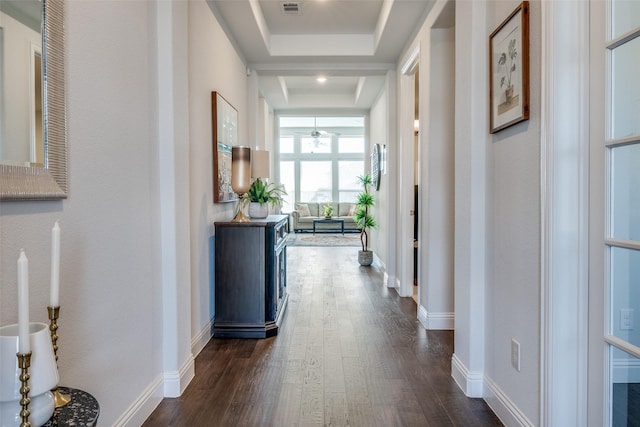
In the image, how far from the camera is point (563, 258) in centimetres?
149

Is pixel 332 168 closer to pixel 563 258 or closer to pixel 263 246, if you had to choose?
pixel 263 246

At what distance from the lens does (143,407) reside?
193 centimetres

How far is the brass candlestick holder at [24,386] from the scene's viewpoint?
829mm

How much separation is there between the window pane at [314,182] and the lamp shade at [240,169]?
8560 mm

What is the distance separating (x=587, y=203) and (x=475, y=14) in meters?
1.20

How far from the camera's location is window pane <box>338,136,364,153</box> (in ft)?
38.8

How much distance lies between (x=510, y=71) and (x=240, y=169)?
2094 mm

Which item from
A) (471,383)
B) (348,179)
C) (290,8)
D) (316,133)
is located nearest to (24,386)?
(471,383)

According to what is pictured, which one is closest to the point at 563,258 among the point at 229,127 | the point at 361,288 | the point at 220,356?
the point at 220,356

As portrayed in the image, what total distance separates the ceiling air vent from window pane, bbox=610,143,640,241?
3.12 m

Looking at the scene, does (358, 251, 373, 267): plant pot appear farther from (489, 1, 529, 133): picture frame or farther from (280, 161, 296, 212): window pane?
(280, 161, 296, 212): window pane

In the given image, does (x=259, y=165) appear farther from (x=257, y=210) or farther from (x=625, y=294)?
(x=625, y=294)

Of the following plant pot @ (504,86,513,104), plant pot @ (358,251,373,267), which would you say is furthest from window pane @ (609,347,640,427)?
plant pot @ (358,251,373,267)

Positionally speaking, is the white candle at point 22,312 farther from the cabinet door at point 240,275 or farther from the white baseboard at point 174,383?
the cabinet door at point 240,275
